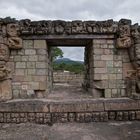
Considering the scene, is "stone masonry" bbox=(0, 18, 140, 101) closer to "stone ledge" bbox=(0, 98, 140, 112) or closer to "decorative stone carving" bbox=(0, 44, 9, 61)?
"decorative stone carving" bbox=(0, 44, 9, 61)

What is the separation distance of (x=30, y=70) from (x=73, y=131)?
2350 millimetres

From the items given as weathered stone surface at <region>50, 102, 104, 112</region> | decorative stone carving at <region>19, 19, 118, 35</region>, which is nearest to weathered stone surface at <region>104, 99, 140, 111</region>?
weathered stone surface at <region>50, 102, 104, 112</region>

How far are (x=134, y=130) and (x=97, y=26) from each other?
305 centimetres

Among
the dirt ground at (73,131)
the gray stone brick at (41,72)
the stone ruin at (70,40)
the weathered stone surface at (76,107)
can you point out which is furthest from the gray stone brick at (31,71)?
the dirt ground at (73,131)

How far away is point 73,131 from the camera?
16.1ft

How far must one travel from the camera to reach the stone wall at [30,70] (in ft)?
20.7

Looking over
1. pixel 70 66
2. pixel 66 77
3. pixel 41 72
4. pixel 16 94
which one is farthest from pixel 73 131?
pixel 70 66

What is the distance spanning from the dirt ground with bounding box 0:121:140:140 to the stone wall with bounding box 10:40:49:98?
3.95 ft

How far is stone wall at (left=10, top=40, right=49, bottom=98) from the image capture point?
6.30 metres

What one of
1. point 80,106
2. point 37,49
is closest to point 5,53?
point 37,49

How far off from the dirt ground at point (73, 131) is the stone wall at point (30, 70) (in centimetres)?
121

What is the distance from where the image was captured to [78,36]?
632 cm

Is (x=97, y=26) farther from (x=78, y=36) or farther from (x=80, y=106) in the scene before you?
(x=80, y=106)

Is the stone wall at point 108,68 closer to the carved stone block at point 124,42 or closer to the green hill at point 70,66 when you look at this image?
the carved stone block at point 124,42
